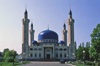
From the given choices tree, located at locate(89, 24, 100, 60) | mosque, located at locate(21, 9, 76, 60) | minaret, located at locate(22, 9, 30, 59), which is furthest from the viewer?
mosque, located at locate(21, 9, 76, 60)

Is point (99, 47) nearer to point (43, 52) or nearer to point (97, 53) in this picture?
point (97, 53)

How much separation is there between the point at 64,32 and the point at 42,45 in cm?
2093

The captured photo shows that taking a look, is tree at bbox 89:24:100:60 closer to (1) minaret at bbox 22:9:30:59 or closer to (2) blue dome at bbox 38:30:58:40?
(1) minaret at bbox 22:9:30:59

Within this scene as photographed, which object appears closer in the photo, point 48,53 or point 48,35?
point 48,53

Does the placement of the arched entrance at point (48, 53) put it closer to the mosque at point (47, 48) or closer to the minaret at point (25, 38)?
the mosque at point (47, 48)

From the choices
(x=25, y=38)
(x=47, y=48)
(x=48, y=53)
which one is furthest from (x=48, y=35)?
(x=25, y=38)

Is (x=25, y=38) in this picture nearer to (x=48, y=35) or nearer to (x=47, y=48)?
(x=47, y=48)

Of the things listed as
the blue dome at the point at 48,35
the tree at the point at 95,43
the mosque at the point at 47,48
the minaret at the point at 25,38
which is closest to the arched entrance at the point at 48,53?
the mosque at the point at 47,48

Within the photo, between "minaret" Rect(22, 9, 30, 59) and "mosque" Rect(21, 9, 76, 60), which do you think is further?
"mosque" Rect(21, 9, 76, 60)

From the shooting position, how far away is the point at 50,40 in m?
87.7

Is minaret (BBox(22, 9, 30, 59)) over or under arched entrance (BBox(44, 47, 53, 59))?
over

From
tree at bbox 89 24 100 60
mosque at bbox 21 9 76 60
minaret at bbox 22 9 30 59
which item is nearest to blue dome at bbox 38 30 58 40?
mosque at bbox 21 9 76 60

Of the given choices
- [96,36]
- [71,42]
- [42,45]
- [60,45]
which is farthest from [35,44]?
[96,36]

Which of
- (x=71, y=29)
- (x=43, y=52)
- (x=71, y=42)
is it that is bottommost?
(x=43, y=52)
